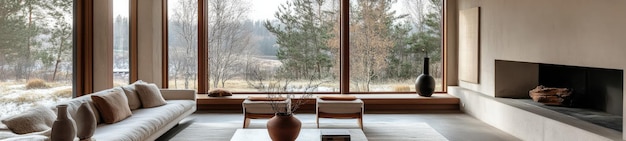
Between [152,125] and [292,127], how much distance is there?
1.60 meters

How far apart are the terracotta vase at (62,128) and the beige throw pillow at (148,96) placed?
2.99 m

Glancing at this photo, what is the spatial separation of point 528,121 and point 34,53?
5.45 metres

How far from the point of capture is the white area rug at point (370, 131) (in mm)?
6344

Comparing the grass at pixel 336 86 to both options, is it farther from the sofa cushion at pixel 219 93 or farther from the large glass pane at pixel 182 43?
the sofa cushion at pixel 219 93

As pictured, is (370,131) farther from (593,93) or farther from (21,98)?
(21,98)

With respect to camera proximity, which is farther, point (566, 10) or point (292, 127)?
point (566, 10)

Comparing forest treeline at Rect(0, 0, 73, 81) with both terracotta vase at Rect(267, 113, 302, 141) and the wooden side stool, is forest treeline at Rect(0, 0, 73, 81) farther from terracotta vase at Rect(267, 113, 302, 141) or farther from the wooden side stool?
the wooden side stool

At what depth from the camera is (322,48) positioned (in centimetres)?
983

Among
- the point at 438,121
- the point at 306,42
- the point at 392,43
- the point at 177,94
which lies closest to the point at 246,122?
the point at 177,94

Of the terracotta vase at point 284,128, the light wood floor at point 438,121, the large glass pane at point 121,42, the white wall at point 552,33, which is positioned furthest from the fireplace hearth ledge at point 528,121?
the large glass pane at point 121,42

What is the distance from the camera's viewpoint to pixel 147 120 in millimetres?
5535

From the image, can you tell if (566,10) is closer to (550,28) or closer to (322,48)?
(550,28)

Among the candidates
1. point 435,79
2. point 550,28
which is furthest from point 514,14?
point 435,79

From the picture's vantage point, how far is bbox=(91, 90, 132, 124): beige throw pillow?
5422 mm
